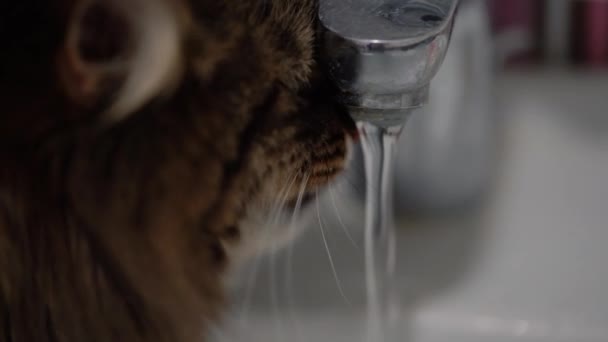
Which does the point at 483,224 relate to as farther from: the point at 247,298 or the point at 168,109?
the point at 168,109

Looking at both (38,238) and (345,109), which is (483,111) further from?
(38,238)

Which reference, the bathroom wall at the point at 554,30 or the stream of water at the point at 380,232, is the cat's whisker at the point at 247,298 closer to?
the stream of water at the point at 380,232

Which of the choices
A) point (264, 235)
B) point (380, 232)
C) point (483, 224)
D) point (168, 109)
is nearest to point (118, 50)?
point (168, 109)

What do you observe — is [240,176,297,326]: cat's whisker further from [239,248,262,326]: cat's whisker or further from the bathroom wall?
the bathroom wall

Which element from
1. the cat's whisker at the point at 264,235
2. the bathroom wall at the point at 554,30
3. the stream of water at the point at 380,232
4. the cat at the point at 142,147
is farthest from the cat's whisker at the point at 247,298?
the bathroom wall at the point at 554,30

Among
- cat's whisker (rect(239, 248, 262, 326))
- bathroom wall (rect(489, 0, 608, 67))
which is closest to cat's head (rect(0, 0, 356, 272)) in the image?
cat's whisker (rect(239, 248, 262, 326))

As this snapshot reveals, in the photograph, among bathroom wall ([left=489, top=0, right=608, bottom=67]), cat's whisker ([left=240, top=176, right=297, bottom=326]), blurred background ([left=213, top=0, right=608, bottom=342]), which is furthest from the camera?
bathroom wall ([left=489, top=0, right=608, bottom=67])

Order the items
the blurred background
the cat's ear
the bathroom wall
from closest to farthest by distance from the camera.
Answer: the cat's ear < the blurred background < the bathroom wall
